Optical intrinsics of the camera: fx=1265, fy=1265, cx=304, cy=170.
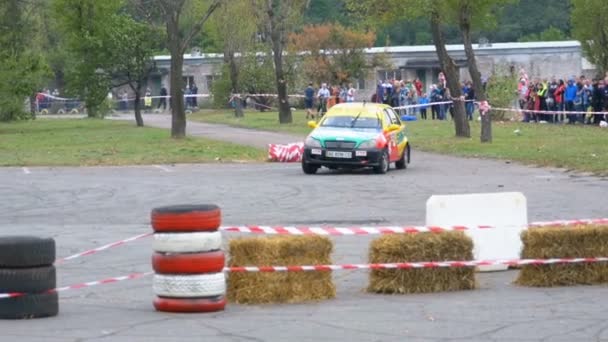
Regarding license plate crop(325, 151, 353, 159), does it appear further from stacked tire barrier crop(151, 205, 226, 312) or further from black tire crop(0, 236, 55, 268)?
black tire crop(0, 236, 55, 268)

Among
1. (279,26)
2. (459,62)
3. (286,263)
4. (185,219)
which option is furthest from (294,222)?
(459,62)

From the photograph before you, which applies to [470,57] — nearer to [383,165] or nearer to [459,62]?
[383,165]

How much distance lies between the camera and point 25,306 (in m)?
10.9

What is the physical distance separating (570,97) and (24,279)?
126ft

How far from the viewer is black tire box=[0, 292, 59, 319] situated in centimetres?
1087

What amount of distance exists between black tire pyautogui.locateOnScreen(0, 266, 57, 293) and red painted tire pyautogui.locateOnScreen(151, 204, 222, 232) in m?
1.10

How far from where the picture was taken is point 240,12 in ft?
211

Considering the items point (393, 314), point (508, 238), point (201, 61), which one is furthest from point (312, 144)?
point (201, 61)

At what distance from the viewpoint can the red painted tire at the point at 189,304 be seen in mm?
11102

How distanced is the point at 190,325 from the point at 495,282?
12.9ft

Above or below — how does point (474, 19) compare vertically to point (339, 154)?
above

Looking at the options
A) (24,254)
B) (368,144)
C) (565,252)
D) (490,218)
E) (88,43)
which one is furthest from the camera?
(88,43)

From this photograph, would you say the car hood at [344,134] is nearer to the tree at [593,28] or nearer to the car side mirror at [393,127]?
the car side mirror at [393,127]

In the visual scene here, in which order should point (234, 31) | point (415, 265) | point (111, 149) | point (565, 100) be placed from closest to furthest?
1. point (415, 265)
2. point (111, 149)
3. point (565, 100)
4. point (234, 31)
